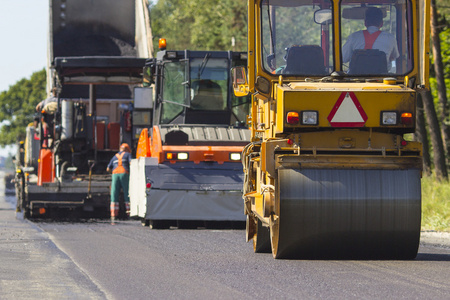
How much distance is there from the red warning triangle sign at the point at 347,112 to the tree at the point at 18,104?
269ft

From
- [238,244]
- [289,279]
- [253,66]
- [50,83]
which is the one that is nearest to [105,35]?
[50,83]

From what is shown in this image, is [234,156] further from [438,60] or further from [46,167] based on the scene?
[438,60]

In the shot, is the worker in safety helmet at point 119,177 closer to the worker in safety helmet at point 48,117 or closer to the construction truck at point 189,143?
the construction truck at point 189,143

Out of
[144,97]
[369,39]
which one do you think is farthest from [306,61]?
[144,97]

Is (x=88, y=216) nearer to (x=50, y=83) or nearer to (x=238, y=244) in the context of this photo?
(x=50, y=83)

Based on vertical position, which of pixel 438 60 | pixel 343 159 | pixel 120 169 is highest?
pixel 438 60

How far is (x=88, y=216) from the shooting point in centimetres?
2072

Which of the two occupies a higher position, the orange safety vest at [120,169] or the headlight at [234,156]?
the headlight at [234,156]

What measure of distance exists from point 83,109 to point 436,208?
7.64m

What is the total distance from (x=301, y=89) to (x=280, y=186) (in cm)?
95

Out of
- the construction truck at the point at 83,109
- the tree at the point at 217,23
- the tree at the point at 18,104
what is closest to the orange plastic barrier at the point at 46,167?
the construction truck at the point at 83,109

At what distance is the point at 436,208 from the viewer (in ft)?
58.6

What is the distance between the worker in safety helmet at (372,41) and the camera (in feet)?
34.1

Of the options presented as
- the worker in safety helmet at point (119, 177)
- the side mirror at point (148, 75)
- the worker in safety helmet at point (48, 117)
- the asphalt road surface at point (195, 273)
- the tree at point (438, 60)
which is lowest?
the asphalt road surface at point (195, 273)
